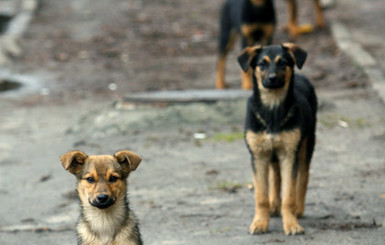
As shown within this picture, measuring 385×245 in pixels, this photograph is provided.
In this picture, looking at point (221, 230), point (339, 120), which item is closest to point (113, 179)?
point (221, 230)

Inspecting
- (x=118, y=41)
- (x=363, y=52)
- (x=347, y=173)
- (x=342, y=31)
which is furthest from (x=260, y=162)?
(x=118, y=41)

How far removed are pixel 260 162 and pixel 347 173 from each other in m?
2.00

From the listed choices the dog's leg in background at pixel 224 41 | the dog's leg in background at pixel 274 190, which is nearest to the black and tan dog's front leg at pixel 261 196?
the dog's leg in background at pixel 274 190

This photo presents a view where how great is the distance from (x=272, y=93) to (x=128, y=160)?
1755mm

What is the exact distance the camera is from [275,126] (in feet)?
21.5

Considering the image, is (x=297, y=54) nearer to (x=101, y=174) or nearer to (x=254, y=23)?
(x=101, y=174)

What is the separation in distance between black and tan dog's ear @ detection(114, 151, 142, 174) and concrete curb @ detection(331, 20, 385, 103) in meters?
6.35

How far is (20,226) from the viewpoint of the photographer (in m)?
7.28

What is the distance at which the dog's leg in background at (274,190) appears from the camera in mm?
7004

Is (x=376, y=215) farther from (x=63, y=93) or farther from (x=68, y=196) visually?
(x=63, y=93)

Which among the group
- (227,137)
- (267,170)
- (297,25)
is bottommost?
(297,25)

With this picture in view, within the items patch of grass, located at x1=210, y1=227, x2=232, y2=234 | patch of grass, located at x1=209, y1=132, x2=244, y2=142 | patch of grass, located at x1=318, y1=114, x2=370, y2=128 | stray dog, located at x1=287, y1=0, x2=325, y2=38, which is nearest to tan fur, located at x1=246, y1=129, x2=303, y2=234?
patch of grass, located at x1=210, y1=227, x2=232, y2=234

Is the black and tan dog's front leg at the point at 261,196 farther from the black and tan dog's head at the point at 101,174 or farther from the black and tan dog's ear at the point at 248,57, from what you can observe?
the black and tan dog's head at the point at 101,174

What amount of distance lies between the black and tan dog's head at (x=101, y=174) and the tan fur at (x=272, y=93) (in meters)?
1.63
